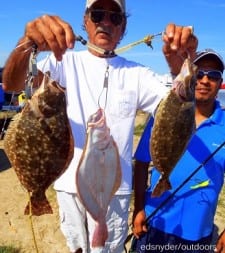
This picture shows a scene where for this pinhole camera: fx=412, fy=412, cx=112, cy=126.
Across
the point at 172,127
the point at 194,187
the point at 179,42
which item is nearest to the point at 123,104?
the point at 172,127

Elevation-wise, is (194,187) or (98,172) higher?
(98,172)

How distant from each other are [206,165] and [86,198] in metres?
1.51

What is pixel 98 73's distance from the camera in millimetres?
3199

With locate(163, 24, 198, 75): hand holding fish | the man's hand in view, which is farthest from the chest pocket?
the man's hand

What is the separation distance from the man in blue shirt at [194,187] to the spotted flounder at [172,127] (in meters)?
0.88

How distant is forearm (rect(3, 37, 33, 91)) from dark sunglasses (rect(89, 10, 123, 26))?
2.40 ft

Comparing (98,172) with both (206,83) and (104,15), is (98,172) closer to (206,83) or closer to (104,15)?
(104,15)

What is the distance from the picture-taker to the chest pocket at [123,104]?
10.4 feet

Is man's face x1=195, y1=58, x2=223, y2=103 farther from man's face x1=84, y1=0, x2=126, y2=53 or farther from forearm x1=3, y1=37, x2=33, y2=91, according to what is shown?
forearm x1=3, y1=37, x2=33, y2=91

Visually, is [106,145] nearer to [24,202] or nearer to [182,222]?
[182,222]

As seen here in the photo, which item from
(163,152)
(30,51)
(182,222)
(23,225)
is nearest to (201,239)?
(182,222)

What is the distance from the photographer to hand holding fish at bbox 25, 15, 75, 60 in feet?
7.57

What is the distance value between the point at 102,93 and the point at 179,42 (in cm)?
80

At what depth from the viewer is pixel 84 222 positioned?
11.2 feet
